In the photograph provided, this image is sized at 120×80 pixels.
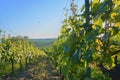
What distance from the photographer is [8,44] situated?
24234mm

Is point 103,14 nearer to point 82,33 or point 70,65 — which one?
point 82,33

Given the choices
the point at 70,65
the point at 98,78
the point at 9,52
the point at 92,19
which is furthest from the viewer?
the point at 9,52

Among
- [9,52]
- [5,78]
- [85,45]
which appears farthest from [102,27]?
[9,52]

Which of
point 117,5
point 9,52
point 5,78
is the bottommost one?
point 5,78

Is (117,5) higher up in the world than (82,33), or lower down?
higher up

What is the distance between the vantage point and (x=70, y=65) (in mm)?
3455

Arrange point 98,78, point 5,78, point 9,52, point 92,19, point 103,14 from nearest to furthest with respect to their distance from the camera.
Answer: point 103,14, point 92,19, point 98,78, point 5,78, point 9,52

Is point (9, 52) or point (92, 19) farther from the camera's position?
point (9, 52)

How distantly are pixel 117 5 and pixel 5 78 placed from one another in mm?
18431

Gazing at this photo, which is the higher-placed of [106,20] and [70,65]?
[106,20]

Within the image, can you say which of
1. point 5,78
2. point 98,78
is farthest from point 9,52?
point 98,78

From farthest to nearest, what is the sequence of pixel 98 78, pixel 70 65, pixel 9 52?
pixel 9 52 < pixel 98 78 < pixel 70 65

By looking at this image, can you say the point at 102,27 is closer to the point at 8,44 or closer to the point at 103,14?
the point at 103,14

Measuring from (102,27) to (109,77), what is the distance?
6.96 ft
